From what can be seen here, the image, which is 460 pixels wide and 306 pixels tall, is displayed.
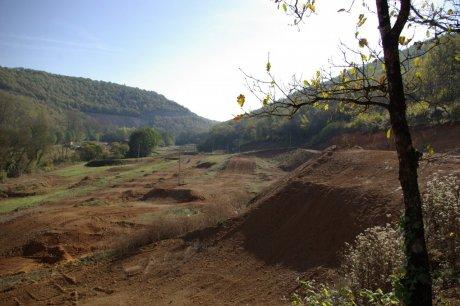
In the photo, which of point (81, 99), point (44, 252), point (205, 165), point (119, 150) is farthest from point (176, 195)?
point (81, 99)

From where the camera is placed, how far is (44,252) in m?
17.8

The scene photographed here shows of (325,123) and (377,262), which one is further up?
(325,123)

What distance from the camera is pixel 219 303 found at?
33.4 ft

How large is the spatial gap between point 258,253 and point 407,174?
9110 mm

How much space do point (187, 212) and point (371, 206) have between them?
12763mm

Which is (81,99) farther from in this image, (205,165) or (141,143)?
(205,165)

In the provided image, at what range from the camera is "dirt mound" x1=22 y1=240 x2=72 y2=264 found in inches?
679

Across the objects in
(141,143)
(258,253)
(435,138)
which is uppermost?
(141,143)

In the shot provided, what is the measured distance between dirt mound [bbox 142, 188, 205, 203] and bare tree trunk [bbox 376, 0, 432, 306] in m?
22.5

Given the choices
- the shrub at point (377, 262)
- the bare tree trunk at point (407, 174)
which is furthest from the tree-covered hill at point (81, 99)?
the bare tree trunk at point (407, 174)

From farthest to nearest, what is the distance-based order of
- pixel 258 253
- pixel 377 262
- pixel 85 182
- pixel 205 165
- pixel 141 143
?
pixel 141 143 → pixel 205 165 → pixel 85 182 → pixel 258 253 → pixel 377 262

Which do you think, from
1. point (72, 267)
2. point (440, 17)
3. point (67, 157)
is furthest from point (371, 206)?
point (67, 157)

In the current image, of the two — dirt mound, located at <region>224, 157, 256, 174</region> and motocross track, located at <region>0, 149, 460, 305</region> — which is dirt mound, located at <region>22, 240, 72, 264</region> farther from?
dirt mound, located at <region>224, 157, 256, 174</region>

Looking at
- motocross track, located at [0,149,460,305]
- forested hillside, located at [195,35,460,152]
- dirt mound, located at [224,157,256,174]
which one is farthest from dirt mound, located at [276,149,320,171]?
motocross track, located at [0,149,460,305]
